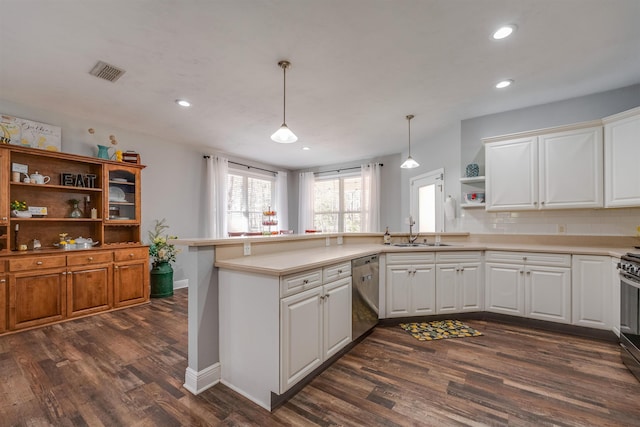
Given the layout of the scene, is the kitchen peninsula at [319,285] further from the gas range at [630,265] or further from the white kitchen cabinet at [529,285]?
the gas range at [630,265]

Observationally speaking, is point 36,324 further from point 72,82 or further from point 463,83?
point 463,83

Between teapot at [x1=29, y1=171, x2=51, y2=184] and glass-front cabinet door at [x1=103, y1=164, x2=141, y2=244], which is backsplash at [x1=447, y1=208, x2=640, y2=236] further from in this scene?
teapot at [x1=29, y1=171, x2=51, y2=184]

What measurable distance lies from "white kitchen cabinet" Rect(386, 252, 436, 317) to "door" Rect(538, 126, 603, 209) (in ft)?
5.42

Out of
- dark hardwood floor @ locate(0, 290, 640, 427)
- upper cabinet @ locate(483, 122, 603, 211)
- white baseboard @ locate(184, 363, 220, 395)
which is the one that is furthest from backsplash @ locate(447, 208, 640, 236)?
white baseboard @ locate(184, 363, 220, 395)

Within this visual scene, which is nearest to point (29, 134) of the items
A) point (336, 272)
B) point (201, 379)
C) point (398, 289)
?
point (201, 379)

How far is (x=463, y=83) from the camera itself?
2.90m

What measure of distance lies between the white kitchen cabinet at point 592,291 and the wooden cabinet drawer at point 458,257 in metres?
0.88

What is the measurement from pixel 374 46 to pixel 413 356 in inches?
106

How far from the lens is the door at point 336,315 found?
2152 millimetres

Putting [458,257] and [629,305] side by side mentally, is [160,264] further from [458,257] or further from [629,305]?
[629,305]

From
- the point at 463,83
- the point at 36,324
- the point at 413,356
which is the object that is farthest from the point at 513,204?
the point at 36,324

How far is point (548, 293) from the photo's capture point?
294 centimetres

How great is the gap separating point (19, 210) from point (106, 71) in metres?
2.13

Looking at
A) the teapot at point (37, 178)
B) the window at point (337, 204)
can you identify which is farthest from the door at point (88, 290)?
the window at point (337, 204)
